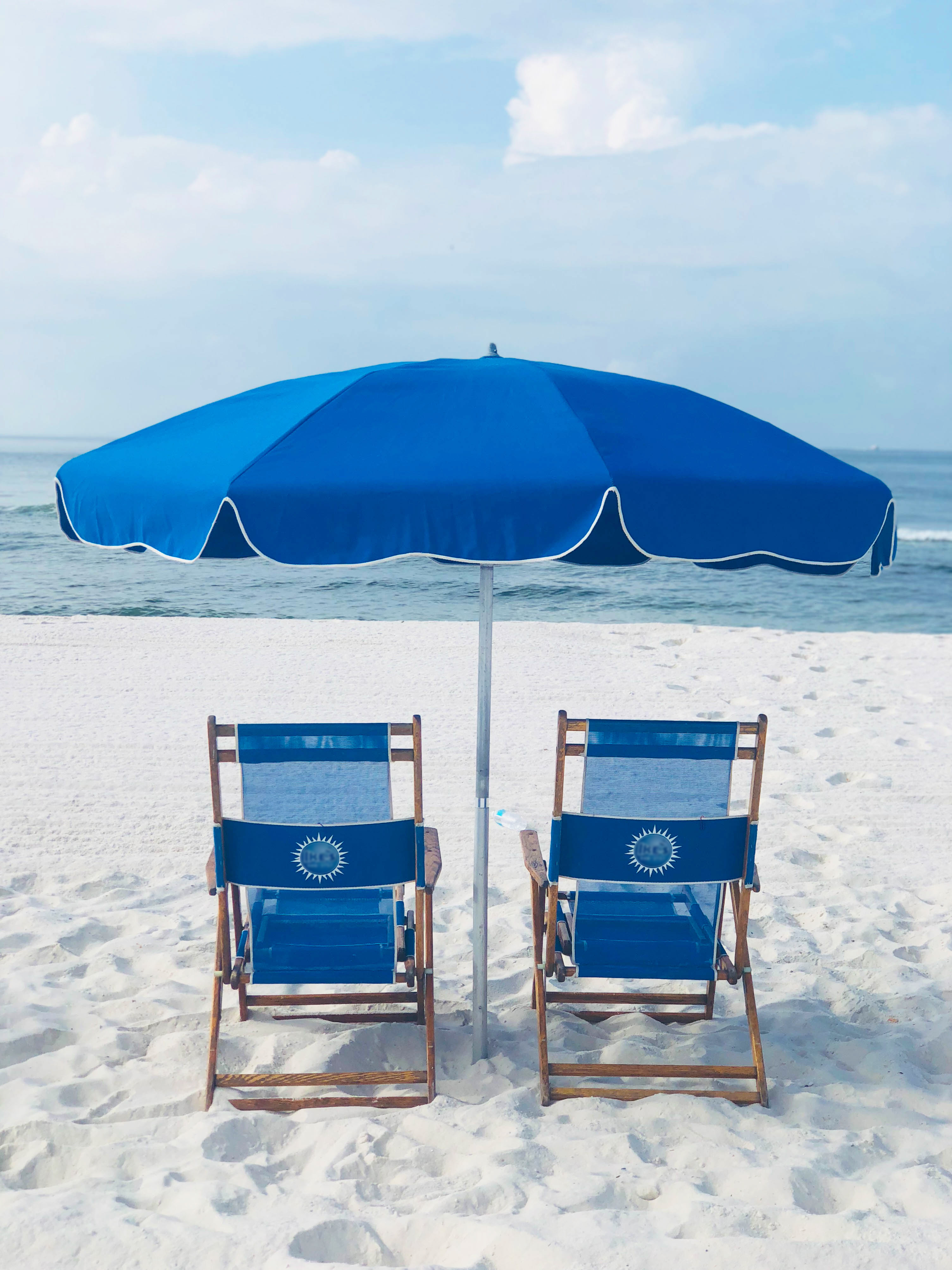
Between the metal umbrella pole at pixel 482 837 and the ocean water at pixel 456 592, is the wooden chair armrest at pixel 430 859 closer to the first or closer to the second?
the metal umbrella pole at pixel 482 837

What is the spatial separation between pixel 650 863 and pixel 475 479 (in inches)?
51.5

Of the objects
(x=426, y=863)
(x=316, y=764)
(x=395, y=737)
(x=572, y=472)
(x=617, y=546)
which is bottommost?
(x=395, y=737)

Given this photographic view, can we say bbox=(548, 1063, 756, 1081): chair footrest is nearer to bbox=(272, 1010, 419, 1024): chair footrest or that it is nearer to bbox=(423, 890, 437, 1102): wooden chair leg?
bbox=(423, 890, 437, 1102): wooden chair leg

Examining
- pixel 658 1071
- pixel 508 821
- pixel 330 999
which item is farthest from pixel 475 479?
pixel 508 821

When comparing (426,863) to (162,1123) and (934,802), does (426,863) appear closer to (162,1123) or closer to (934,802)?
(162,1123)

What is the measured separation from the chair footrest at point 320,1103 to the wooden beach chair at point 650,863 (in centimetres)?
38

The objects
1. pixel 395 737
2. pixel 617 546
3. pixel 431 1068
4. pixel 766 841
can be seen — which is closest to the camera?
pixel 431 1068

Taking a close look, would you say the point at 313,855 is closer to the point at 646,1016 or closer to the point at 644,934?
the point at 644,934

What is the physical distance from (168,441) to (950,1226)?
264 cm

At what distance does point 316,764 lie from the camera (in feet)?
9.12

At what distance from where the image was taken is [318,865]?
109 inches

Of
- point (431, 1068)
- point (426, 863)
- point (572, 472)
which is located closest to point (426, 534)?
point (572, 472)

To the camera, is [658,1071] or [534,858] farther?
[534,858]

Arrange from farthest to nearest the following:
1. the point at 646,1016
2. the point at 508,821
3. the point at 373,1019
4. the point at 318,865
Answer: the point at 508,821
the point at 646,1016
the point at 373,1019
the point at 318,865
